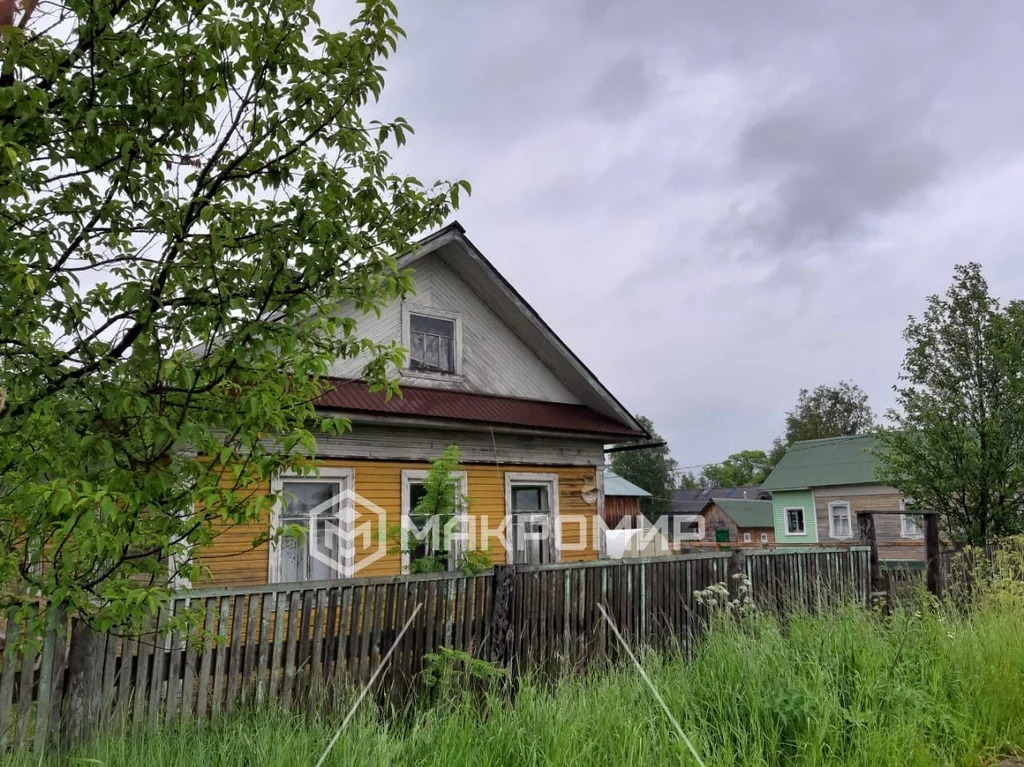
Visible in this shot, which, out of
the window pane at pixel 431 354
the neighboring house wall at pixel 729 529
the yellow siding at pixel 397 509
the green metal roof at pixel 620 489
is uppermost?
the window pane at pixel 431 354

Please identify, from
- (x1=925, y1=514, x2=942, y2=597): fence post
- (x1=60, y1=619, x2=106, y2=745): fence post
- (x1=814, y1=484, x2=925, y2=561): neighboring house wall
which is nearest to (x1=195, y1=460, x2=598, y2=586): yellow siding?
(x1=60, y1=619, x2=106, y2=745): fence post

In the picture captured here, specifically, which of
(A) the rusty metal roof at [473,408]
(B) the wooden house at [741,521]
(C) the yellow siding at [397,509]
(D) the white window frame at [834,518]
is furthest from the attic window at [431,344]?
(B) the wooden house at [741,521]

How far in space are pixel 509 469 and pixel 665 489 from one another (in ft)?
145

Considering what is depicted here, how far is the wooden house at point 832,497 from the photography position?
88.2 ft

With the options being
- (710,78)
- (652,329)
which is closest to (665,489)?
(652,329)

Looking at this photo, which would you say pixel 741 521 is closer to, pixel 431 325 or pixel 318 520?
pixel 431 325

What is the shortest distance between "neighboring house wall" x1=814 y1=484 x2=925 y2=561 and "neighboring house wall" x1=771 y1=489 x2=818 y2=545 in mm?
339

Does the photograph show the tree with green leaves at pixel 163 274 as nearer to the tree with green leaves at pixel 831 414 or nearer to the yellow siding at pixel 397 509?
the yellow siding at pixel 397 509

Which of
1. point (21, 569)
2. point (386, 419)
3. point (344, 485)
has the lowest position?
point (21, 569)

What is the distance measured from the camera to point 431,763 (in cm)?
346

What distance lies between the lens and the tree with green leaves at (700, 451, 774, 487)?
88219 millimetres

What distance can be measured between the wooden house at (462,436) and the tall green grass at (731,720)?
3997 mm

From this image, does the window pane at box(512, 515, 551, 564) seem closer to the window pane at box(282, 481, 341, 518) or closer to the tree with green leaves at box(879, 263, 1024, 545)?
the window pane at box(282, 481, 341, 518)

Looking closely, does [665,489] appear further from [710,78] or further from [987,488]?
[710,78]
